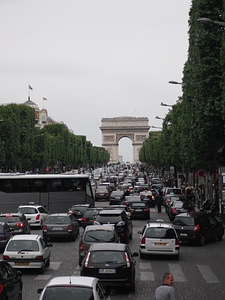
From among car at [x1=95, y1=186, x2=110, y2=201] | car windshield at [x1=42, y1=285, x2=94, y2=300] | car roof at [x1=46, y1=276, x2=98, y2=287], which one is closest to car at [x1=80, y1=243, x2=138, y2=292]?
car roof at [x1=46, y1=276, x2=98, y2=287]

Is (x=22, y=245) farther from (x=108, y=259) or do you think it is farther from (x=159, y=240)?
(x=159, y=240)

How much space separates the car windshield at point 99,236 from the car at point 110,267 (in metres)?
4.79

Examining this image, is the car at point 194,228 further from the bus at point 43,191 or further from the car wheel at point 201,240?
the bus at point 43,191

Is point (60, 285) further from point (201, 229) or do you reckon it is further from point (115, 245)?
point (201, 229)

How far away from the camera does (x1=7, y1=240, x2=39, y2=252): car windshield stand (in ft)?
73.3

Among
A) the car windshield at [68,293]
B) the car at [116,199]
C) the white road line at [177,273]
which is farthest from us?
the car at [116,199]

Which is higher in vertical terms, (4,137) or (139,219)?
(4,137)

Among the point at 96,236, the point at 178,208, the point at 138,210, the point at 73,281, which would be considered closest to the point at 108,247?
the point at 96,236

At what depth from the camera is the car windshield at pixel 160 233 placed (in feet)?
84.8

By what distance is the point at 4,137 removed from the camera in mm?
89875

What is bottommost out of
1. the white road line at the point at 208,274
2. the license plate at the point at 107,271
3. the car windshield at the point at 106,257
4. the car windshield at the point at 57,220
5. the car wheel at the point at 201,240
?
the white road line at the point at 208,274

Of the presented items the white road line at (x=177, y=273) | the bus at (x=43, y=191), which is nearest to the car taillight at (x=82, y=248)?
the white road line at (x=177, y=273)

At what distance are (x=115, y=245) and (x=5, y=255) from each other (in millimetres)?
4474

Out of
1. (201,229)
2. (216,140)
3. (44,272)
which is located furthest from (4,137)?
(44,272)
